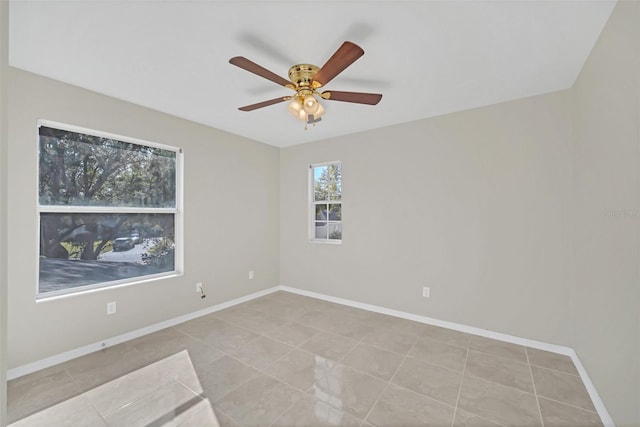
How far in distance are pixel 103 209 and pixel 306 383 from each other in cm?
258

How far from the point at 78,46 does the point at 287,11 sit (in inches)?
62.4

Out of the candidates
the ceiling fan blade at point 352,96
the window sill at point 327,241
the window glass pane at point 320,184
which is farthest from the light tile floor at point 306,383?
the ceiling fan blade at point 352,96

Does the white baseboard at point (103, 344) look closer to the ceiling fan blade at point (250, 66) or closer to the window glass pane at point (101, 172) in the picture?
the window glass pane at point (101, 172)

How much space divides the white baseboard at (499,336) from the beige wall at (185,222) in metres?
1.30

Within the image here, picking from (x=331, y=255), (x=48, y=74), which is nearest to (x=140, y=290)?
(x=48, y=74)

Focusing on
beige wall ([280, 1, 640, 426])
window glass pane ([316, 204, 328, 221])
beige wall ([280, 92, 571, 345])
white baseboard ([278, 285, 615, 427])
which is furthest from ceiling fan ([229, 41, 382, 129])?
white baseboard ([278, 285, 615, 427])

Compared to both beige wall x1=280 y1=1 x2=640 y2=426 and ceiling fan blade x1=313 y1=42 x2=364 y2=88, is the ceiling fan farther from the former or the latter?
beige wall x1=280 y1=1 x2=640 y2=426

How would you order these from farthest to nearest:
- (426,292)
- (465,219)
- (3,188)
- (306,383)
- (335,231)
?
(335,231), (426,292), (465,219), (306,383), (3,188)

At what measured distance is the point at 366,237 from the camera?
149 inches

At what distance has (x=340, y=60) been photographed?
1678 millimetres

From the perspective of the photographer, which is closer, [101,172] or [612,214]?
[612,214]

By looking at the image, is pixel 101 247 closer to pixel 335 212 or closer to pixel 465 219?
pixel 335 212

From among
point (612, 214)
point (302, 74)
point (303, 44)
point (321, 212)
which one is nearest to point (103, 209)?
point (302, 74)

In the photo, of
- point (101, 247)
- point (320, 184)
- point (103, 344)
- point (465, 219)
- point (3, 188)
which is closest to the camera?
point (3, 188)
